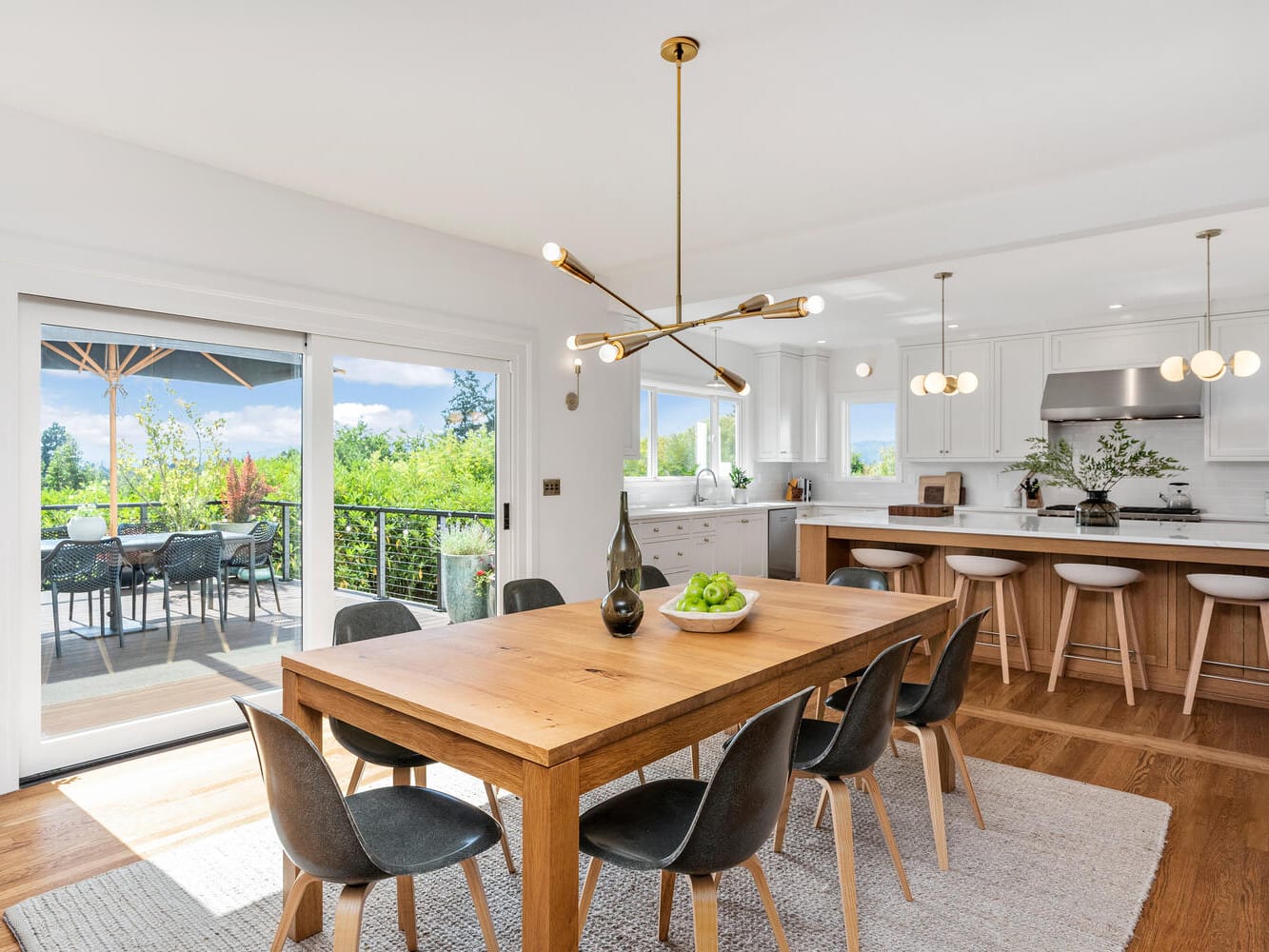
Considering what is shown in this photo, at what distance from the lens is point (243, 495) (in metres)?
3.52

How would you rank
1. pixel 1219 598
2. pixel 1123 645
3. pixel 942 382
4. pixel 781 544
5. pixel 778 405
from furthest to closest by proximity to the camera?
pixel 778 405 < pixel 781 544 < pixel 942 382 < pixel 1123 645 < pixel 1219 598

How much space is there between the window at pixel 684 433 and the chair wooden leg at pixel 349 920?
534 cm

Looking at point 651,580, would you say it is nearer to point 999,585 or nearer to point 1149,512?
point 999,585

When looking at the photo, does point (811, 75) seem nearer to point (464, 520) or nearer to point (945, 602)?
point (945, 602)

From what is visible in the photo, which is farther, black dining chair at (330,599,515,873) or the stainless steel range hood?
the stainless steel range hood

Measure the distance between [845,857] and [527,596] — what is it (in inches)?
60.2

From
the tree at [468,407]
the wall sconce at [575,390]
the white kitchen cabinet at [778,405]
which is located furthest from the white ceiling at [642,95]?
the white kitchen cabinet at [778,405]

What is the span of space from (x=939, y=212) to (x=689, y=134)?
60.3 inches

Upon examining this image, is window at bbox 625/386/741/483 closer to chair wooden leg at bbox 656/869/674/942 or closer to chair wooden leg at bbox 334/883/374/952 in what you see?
chair wooden leg at bbox 656/869/674/942

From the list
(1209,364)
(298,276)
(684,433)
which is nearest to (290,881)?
(298,276)

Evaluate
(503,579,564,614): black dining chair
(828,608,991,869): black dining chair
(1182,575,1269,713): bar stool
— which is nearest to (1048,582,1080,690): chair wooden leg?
(1182,575,1269,713): bar stool

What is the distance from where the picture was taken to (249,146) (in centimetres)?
307

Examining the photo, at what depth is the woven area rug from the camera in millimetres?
1945

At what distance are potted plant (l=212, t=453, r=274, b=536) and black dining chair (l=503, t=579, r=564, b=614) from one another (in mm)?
1397
